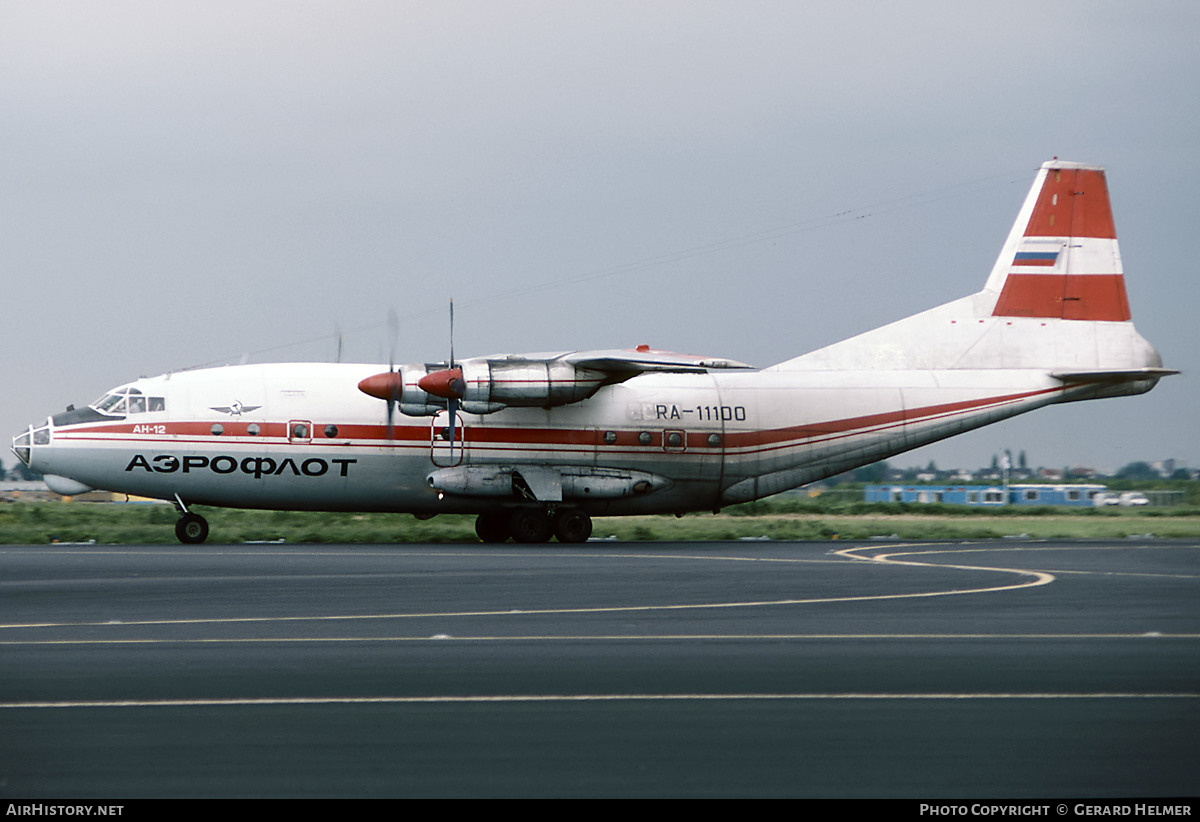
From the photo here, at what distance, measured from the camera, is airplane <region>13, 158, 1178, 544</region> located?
29562mm

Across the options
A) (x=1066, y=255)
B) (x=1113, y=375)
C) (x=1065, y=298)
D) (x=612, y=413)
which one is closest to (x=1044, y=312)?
(x=1065, y=298)

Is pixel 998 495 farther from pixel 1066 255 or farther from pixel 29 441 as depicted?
pixel 29 441

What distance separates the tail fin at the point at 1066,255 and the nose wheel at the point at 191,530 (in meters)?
21.3

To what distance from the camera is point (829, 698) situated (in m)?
8.45

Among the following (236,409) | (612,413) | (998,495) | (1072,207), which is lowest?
(998,495)

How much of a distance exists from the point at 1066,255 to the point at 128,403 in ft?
80.7

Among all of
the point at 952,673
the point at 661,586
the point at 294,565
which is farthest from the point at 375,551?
the point at 952,673

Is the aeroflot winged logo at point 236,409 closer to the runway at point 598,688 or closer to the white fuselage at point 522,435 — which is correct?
the white fuselage at point 522,435

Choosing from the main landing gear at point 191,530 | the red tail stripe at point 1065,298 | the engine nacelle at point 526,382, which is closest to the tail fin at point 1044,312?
the red tail stripe at point 1065,298

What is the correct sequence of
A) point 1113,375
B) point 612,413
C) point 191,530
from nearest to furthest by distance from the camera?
point 191,530
point 612,413
point 1113,375

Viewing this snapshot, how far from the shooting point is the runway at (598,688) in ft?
20.9

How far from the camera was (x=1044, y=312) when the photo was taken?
114ft
